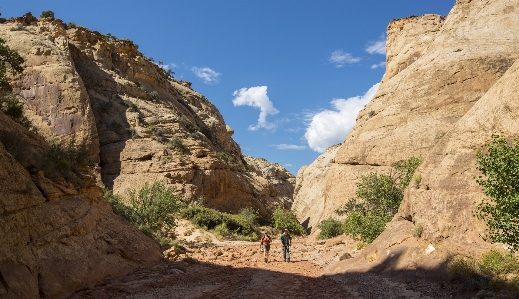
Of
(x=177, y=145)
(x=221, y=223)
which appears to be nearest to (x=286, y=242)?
(x=221, y=223)

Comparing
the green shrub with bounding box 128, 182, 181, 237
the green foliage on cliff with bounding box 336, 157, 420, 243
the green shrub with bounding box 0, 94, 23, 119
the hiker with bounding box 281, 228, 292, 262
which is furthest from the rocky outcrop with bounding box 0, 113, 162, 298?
the green foliage on cliff with bounding box 336, 157, 420, 243

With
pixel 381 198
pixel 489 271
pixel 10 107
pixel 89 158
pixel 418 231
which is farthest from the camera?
pixel 89 158

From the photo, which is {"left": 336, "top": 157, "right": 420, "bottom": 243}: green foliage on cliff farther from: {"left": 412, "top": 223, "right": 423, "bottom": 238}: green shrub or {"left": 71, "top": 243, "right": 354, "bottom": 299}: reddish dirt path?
{"left": 412, "top": 223, "right": 423, "bottom": 238}: green shrub

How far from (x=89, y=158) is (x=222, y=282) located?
74.0 ft

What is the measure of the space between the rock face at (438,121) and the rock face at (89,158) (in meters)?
9.07

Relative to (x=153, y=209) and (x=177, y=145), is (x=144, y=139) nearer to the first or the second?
(x=177, y=145)

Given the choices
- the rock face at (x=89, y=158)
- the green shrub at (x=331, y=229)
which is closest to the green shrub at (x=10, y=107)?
the rock face at (x=89, y=158)

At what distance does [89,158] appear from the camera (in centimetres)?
3134

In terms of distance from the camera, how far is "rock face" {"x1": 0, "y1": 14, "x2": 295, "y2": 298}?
32.6 feet

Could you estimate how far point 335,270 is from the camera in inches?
602

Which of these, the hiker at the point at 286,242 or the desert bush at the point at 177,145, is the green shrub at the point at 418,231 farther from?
the desert bush at the point at 177,145

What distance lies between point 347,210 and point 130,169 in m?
18.8

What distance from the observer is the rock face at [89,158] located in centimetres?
995

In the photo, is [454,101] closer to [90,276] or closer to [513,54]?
[513,54]
